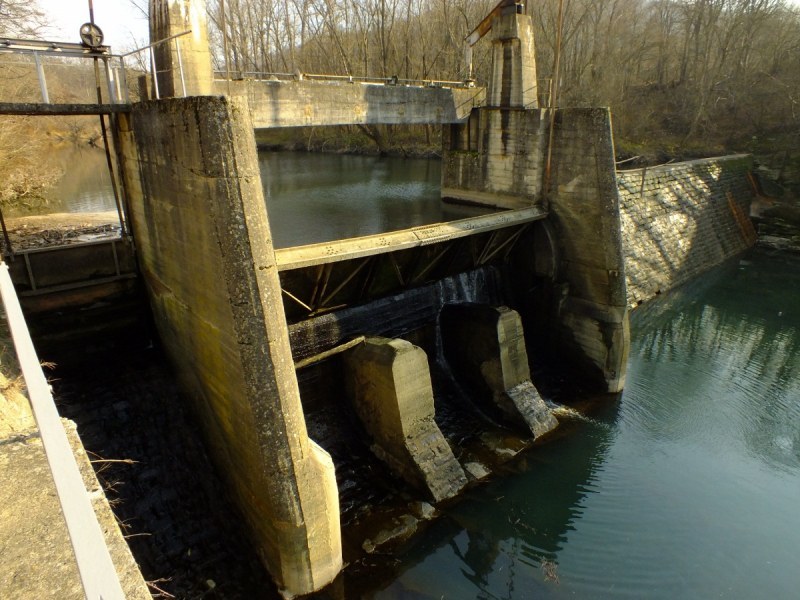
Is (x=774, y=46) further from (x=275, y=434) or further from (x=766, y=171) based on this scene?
(x=275, y=434)

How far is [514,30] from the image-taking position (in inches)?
425

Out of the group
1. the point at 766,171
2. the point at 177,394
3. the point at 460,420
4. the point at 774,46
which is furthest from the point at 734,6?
the point at 177,394

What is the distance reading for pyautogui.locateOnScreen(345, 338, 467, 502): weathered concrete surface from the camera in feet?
24.8

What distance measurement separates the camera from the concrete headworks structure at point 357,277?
212 inches

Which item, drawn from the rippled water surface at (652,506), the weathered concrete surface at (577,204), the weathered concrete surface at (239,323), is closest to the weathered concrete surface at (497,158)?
the weathered concrete surface at (577,204)

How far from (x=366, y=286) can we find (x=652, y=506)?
5.51 metres

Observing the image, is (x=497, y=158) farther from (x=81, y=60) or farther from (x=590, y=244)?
(x=81, y=60)

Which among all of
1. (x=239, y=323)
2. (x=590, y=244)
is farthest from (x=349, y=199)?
(x=239, y=323)

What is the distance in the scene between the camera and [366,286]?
9188mm

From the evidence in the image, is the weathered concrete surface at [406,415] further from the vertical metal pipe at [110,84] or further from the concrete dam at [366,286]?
the vertical metal pipe at [110,84]

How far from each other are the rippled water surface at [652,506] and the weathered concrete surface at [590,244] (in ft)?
3.86

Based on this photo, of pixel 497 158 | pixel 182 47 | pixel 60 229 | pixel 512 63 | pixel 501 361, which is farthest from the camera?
pixel 497 158

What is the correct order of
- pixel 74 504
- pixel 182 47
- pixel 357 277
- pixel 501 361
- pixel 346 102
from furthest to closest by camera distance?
pixel 346 102, pixel 501 361, pixel 357 277, pixel 182 47, pixel 74 504

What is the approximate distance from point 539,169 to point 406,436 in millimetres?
6037
